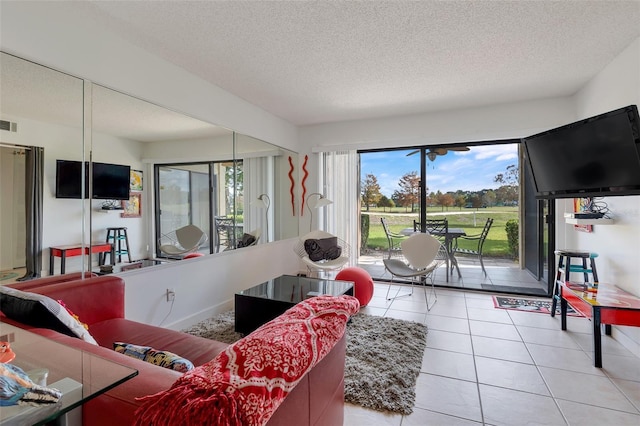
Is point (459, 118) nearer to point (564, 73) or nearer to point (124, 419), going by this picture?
point (564, 73)

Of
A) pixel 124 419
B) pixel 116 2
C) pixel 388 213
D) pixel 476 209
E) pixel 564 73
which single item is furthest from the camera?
pixel 388 213

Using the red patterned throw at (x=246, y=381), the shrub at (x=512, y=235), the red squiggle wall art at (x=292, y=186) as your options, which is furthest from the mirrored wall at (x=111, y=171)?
the shrub at (x=512, y=235)

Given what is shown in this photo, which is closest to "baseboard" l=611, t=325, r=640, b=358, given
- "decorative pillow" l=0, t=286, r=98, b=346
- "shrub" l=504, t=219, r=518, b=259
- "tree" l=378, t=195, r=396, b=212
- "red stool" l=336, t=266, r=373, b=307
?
"shrub" l=504, t=219, r=518, b=259

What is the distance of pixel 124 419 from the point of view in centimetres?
78

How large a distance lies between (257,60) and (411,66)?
1448mm

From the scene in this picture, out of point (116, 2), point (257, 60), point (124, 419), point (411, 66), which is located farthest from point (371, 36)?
point (124, 419)

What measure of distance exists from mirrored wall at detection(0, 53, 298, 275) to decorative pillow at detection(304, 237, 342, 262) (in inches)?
38.6

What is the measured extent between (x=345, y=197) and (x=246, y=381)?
4.12 m

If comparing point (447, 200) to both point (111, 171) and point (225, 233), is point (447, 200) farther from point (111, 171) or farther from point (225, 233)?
point (111, 171)

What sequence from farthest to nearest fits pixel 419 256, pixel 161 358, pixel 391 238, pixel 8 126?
pixel 391 238
pixel 419 256
pixel 8 126
pixel 161 358

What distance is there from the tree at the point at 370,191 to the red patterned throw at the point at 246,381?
12.8ft

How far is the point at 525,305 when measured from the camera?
3561 millimetres

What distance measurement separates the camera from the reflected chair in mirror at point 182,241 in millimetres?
2840

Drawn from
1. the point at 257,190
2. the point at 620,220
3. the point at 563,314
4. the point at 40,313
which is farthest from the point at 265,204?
the point at 620,220
